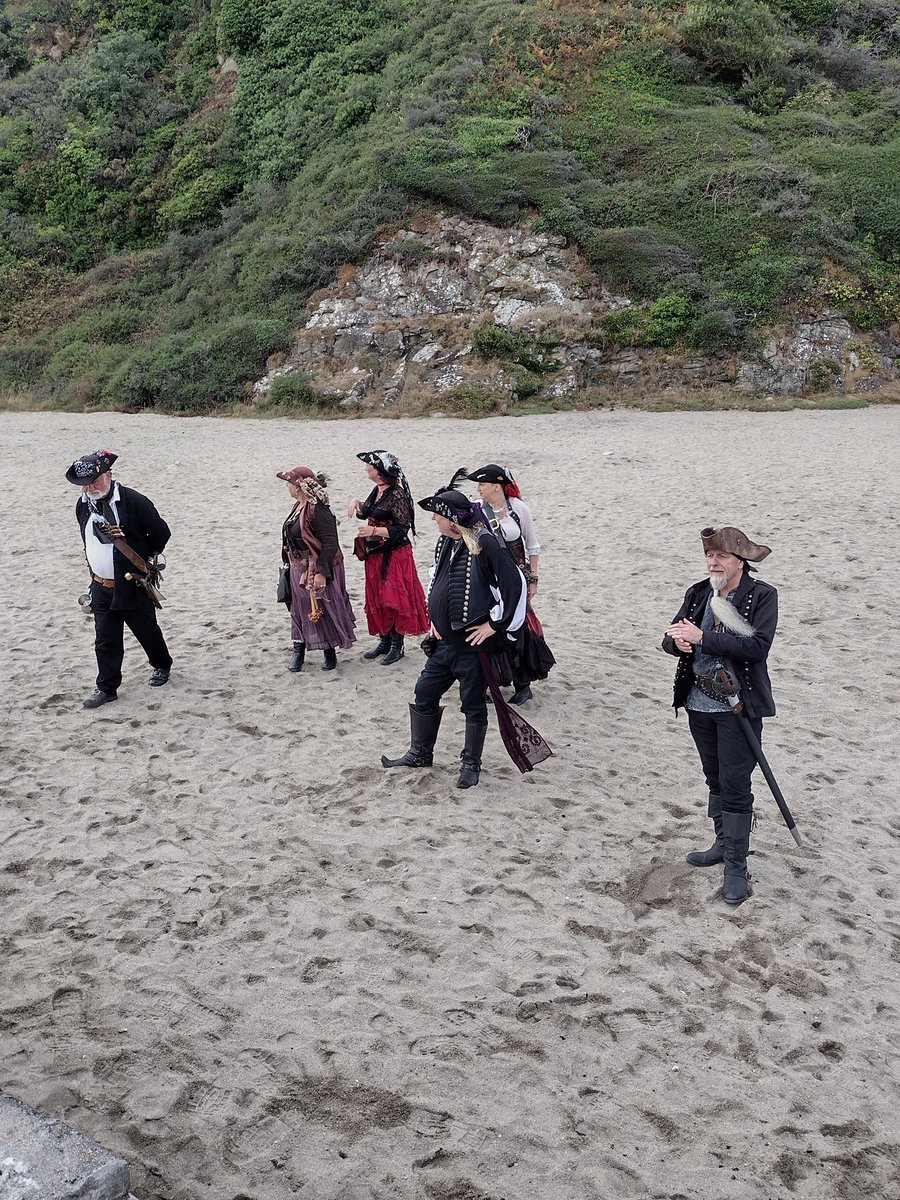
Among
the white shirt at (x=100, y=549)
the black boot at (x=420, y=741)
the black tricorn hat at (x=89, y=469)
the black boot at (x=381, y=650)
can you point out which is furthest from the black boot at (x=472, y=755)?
the black tricorn hat at (x=89, y=469)

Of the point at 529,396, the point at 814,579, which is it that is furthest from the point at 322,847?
the point at 529,396

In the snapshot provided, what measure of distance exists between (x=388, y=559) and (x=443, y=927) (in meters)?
3.72

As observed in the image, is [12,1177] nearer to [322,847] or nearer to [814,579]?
[322,847]

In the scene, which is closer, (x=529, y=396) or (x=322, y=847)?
(x=322, y=847)

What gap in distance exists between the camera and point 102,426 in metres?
21.2

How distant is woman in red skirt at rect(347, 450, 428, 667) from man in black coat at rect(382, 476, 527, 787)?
1.77m

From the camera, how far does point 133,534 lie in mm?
7070

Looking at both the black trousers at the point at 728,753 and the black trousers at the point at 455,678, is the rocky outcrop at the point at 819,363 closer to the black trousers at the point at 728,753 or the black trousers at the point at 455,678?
the black trousers at the point at 455,678

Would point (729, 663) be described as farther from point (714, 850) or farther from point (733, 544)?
point (714, 850)

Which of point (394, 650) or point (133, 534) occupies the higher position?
point (133, 534)

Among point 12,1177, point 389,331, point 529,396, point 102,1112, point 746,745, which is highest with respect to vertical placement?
point 389,331

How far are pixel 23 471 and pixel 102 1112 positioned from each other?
48.1 feet

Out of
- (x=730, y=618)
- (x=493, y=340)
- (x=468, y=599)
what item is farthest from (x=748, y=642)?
(x=493, y=340)

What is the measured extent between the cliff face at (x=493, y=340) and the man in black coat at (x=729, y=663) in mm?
17312
